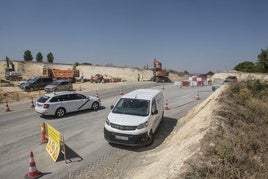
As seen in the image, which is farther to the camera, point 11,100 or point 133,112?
point 11,100

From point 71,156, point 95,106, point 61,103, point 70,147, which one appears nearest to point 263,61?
point 95,106

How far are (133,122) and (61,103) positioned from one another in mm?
7091

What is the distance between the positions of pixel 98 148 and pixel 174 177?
4553mm

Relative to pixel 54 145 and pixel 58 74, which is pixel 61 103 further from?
pixel 58 74

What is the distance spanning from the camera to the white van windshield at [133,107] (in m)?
8.90

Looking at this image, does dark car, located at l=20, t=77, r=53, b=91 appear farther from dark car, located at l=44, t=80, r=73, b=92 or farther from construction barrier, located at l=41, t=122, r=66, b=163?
construction barrier, located at l=41, t=122, r=66, b=163

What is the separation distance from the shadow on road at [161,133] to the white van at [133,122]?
286mm

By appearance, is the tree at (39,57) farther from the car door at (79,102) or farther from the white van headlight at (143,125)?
the white van headlight at (143,125)

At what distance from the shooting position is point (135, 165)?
278 inches

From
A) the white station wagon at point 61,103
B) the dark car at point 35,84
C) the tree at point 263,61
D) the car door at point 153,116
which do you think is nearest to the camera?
the car door at point 153,116

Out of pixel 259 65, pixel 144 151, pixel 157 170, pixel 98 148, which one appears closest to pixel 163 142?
pixel 144 151

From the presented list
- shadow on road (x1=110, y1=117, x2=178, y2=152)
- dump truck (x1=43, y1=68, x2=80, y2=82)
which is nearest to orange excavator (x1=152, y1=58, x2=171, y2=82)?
dump truck (x1=43, y1=68, x2=80, y2=82)

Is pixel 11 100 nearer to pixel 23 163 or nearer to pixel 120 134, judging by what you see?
pixel 23 163

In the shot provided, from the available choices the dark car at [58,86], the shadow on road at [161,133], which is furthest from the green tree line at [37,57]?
the shadow on road at [161,133]
